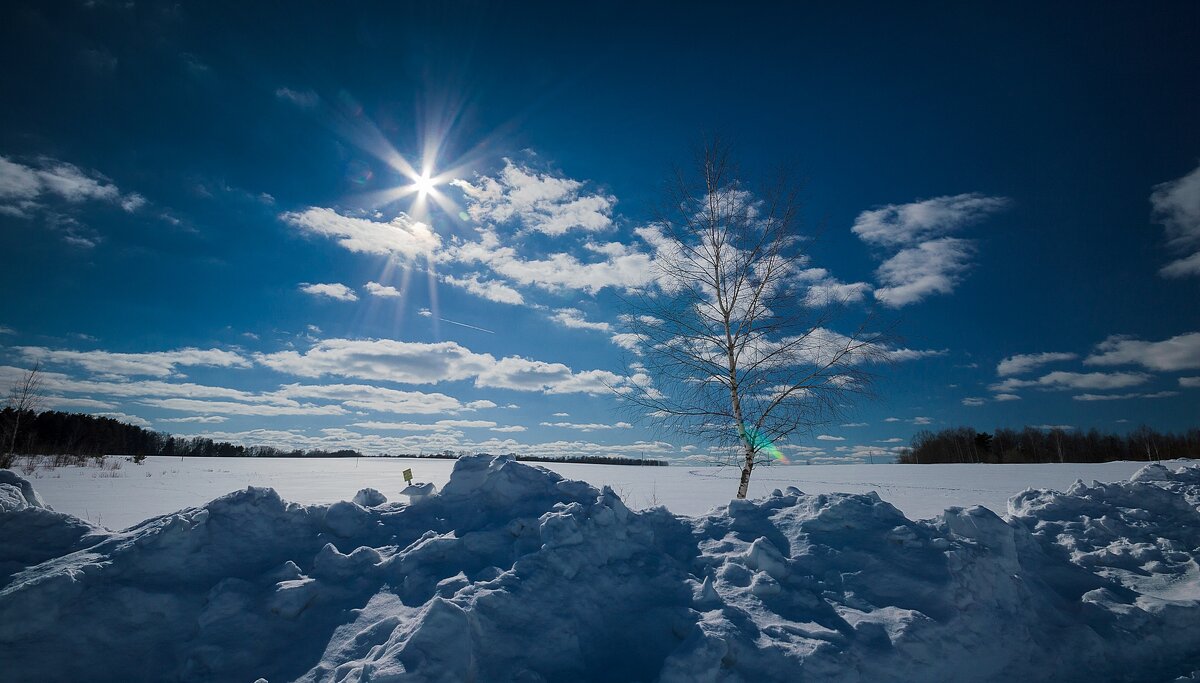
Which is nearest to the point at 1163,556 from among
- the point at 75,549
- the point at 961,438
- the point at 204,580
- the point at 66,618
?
the point at 204,580

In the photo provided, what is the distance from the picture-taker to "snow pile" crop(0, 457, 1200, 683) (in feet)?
11.3

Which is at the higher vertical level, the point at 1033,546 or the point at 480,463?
the point at 480,463

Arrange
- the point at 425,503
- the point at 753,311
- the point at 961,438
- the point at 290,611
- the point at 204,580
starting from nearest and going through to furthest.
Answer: the point at 290,611 → the point at 204,580 → the point at 425,503 → the point at 753,311 → the point at 961,438

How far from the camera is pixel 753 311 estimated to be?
1027cm

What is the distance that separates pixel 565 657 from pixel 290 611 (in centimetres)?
213

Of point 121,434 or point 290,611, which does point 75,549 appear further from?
point 121,434

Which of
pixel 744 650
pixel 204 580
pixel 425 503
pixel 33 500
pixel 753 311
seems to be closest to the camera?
pixel 744 650

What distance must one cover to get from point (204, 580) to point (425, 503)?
6.25ft

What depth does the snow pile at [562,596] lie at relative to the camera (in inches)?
135

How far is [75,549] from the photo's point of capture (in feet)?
14.3

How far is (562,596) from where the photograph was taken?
13.0ft

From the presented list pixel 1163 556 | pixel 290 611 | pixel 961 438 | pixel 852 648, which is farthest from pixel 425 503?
pixel 961 438

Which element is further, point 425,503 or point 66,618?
point 425,503

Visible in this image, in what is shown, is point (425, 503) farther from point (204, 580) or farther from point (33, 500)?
point (33, 500)
